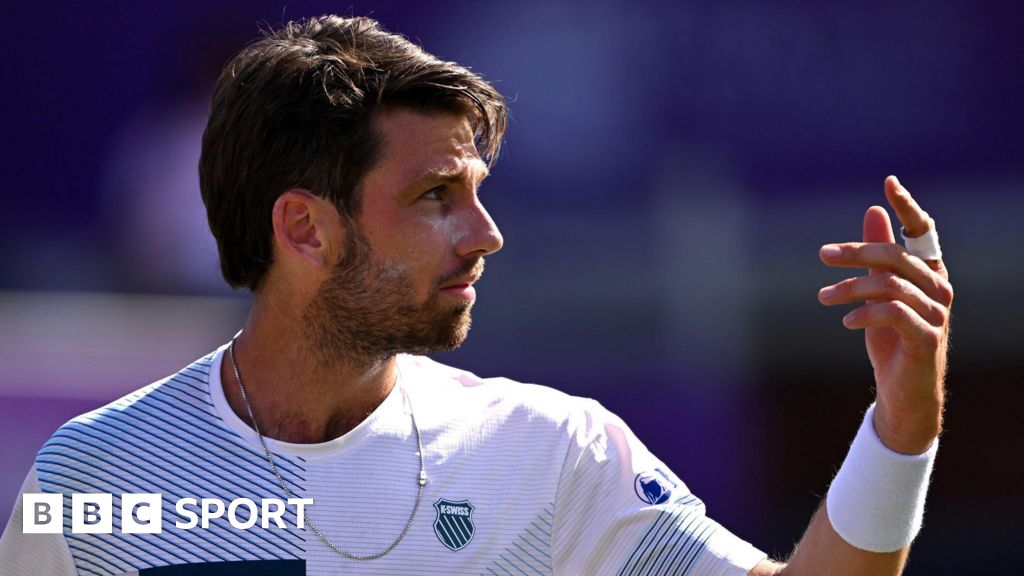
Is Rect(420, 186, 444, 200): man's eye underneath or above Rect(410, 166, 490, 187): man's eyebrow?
underneath

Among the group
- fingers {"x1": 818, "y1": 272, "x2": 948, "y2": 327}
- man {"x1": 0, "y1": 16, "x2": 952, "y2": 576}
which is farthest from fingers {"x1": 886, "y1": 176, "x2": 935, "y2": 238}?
man {"x1": 0, "y1": 16, "x2": 952, "y2": 576}

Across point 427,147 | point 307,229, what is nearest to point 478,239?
point 427,147

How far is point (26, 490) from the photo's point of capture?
6.83 feet

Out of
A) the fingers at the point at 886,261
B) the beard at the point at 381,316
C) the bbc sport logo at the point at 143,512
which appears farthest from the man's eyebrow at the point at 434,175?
the fingers at the point at 886,261

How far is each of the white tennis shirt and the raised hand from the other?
418 millimetres

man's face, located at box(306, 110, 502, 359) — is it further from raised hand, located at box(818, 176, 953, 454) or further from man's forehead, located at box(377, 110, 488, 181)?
raised hand, located at box(818, 176, 953, 454)

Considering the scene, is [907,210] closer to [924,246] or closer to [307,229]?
[924,246]

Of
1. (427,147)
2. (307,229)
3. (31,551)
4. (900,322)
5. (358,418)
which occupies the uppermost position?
(427,147)

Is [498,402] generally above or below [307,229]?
below

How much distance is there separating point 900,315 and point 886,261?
0.08 m

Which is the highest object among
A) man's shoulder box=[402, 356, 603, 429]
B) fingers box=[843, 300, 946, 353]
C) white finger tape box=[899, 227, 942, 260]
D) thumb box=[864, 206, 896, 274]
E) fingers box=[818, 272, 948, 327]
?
thumb box=[864, 206, 896, 274]

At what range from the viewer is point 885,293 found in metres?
1.68

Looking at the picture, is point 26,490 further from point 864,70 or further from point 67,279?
point 864,70

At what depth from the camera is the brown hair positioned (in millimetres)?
2311
